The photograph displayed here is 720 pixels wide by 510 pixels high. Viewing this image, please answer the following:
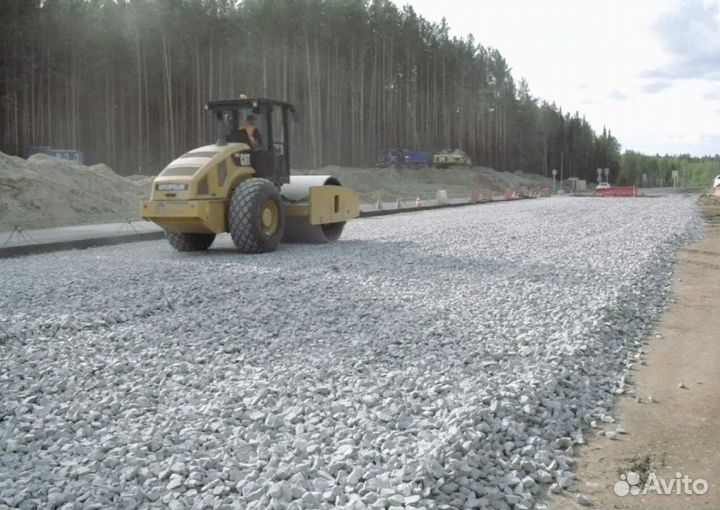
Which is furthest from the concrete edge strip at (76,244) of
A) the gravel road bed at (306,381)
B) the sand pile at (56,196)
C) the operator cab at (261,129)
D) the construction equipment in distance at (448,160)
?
the construction equipment in distance at (448,160)

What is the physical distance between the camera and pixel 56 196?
72.9 ft

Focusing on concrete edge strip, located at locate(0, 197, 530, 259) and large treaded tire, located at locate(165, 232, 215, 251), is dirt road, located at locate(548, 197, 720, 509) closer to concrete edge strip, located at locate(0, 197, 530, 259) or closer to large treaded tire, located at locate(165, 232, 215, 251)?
large treaded tire, located at locate(165, 232, 215, 251)

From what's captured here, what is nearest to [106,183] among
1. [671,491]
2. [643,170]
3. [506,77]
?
[671,491]

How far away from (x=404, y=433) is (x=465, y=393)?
2.85ft

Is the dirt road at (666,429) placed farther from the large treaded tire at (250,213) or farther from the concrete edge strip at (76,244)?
the concrete edge strip at (76,244)

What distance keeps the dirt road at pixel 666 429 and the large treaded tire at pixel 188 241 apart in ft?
27.7

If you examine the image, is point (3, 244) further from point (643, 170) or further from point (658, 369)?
point (643, 170)

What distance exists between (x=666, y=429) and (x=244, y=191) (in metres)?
8.78

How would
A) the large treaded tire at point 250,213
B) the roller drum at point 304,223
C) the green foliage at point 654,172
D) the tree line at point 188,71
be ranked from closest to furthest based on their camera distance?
1. the large treaded tire at point 250,213
2. the roller drum at point 304,223
3. the tree line at point 188,71
4. the green foliage at point 654,172

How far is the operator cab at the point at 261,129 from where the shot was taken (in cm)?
1348

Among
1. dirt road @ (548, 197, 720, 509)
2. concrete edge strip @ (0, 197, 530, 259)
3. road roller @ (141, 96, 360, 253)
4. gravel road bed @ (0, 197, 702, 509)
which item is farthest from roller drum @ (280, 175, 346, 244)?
dirt road @ (548, 197, 720, 509)

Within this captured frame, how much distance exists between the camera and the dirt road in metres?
3.93
